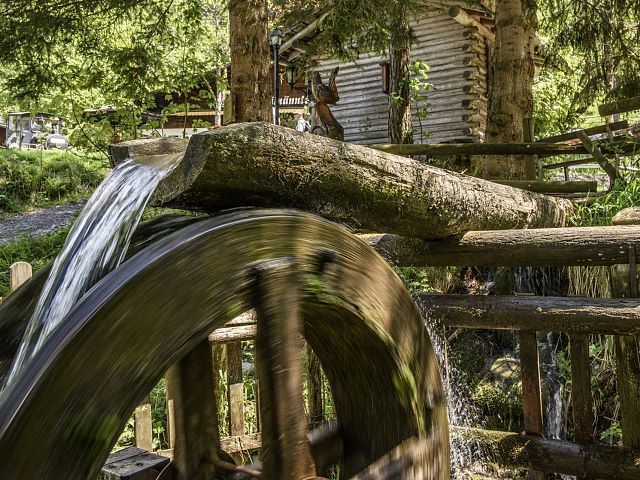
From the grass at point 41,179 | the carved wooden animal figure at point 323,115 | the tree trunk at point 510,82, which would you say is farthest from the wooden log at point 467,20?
the grass at point 41,179

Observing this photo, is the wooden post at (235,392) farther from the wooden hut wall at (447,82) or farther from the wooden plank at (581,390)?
the wooden hut wall at (447,82)

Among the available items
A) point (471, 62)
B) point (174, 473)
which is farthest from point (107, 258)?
point (471, 62)

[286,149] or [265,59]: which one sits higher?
[265,59]

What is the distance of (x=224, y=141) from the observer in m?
1.98

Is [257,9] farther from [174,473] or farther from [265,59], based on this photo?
[174,473]

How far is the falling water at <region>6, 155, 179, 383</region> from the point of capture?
2.04 metres

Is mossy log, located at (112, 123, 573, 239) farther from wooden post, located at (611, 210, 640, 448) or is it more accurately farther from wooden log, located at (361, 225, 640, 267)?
wooden post, located at (611, 210, 640, 448)

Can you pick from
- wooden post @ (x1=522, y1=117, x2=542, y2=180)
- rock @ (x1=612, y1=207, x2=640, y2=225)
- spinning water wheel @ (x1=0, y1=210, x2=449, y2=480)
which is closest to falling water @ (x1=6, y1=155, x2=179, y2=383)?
spinning water wheel @ (x1=0, y1=210, x2=449, y2=480)

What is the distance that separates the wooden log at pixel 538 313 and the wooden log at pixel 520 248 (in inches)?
7.7

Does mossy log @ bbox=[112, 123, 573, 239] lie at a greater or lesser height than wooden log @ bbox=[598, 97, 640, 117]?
lesser

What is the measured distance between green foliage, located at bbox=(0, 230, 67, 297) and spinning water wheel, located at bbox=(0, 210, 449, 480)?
758cm

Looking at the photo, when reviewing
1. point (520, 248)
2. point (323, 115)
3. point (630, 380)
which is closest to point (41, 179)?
point (323, 115)

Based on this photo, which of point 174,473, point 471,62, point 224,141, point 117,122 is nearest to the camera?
point 224,141

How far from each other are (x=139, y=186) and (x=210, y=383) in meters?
0.74
